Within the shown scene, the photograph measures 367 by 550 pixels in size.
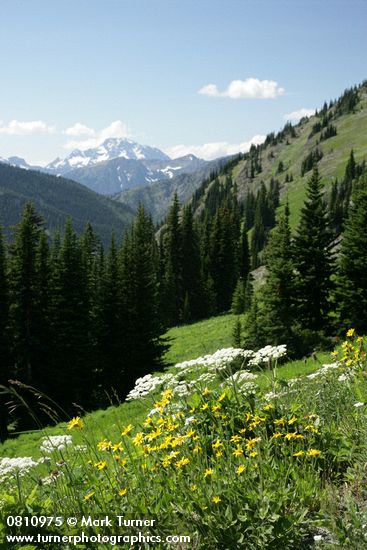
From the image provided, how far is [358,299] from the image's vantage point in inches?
1099

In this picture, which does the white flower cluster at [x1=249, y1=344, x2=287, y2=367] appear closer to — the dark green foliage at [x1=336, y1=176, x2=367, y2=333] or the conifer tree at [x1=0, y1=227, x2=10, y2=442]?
the dark green foliage at [x1=336, y1=176, x2=367, y2=333]

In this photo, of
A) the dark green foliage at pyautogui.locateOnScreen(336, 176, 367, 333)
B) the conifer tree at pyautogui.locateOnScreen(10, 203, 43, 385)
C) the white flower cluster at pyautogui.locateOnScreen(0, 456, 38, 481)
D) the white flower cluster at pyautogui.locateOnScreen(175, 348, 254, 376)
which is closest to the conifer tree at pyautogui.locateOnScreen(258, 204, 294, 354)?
Answer: the dark green foliage at pyautogui.locateOnScreen(336, 176, 367, 333)

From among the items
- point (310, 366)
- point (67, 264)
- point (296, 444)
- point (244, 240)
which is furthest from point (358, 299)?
point (244, 240)

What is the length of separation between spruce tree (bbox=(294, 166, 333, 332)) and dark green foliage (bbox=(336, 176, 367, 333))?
3.98ft

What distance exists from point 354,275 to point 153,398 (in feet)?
86.6

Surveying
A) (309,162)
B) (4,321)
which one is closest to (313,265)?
(4,321)

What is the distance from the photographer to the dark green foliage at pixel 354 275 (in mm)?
27797

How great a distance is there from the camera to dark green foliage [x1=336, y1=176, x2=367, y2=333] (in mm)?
27797

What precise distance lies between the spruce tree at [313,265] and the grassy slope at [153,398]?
25.4ft

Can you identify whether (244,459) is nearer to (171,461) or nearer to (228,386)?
(171,461)

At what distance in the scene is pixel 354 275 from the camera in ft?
94.2

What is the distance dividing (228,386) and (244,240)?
88.0m

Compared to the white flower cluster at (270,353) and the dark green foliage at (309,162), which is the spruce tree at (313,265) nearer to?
the white flower cluster at (270,353)

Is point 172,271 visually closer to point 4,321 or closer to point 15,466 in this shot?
point 4,321
